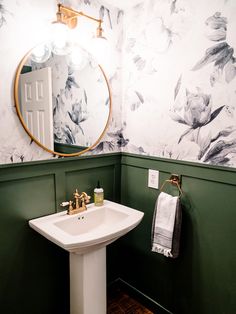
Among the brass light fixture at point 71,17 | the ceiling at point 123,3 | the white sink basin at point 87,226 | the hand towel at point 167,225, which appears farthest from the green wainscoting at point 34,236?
the ceiling at point 123,3

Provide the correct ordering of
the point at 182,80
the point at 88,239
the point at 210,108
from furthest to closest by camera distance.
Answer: the point at 182,80 → the point at 210,108 → the point at 88,239

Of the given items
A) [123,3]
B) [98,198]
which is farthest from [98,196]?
[123,3]

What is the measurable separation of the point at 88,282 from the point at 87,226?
34 cm

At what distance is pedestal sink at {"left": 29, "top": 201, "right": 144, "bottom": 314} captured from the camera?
4.27 ft

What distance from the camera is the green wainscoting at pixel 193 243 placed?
1410 millimetres

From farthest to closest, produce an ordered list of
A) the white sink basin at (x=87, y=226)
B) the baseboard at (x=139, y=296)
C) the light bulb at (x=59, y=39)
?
1. the baseboard at (x=139, y=296)
2. the light bulb at (x=59, y=39)
3. the white sink basin at (x=87, y=226)

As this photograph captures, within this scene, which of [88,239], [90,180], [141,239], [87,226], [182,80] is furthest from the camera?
[141,239]

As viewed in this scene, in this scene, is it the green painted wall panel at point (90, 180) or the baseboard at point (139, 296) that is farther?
the baseboard at point (139, 296)

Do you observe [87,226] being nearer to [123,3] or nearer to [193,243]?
[193,243]

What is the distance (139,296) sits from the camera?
1.94 metres

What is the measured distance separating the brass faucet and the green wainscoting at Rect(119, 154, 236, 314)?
1.40 ft

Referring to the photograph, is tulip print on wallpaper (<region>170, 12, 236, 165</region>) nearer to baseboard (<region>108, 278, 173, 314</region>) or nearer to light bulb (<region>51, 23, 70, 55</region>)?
light bulb (<region>51, 23, 70, 55</region>)

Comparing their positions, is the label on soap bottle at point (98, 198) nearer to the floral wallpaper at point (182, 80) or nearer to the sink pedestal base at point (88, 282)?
the sink pedestal base at point (88, 282)

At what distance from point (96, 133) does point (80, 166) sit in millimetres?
275
